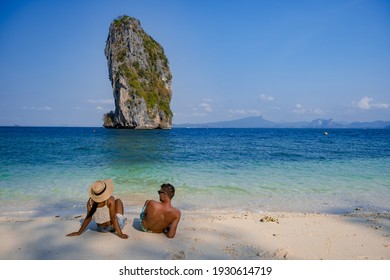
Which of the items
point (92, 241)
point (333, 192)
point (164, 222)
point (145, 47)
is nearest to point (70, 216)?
point (92, 241)

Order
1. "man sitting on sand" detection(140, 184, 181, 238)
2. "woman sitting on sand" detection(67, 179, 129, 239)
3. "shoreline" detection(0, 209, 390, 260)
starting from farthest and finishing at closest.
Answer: "man sitting on sand" detection(140, 184, 181, 238) → "woman sitting on sand" detection(67, 179, 129, 239) → "shoreline" detection(0, 209, 390, 260)

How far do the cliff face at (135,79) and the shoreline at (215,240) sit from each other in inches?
3240

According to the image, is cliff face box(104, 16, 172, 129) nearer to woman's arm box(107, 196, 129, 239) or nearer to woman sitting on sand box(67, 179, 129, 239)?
woman sitting on sand box(67, 179, 129, 239)

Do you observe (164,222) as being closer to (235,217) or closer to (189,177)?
(235,217)

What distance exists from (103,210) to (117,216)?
1.01 ft

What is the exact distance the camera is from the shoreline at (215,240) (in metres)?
4.70

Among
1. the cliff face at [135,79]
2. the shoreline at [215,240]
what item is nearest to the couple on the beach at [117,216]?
the shoreline at [215,240]

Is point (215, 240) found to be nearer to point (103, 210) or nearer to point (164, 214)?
point (164, 214)

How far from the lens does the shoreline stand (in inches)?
185

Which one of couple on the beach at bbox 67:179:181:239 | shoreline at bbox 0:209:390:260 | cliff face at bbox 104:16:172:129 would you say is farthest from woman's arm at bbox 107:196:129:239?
cliff face at bbox 104:16:172:129

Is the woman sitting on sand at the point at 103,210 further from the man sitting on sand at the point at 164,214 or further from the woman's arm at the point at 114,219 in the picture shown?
the man sitting on sand at the point at 164,214

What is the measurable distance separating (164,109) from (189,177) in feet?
279

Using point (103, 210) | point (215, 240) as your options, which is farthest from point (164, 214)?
point (103, 210)

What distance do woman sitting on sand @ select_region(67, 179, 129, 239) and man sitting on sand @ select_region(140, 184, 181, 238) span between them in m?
0.55
